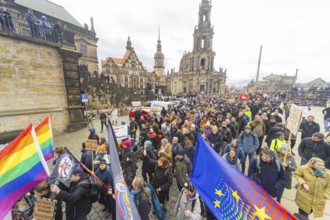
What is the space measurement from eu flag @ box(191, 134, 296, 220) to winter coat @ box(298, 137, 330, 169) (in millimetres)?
3490

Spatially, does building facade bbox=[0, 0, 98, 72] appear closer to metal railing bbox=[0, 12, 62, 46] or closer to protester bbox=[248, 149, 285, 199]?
metal railing bbox=[0, 12, 62, 46]

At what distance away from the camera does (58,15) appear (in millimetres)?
27266

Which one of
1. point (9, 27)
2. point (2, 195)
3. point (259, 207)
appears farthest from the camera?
point (9, 27)

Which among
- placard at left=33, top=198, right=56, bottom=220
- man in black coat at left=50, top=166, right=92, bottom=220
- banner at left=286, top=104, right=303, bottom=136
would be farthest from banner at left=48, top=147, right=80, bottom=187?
banner at left=286, top=104, right=303, bottom=136

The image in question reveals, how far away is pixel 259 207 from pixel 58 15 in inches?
1496

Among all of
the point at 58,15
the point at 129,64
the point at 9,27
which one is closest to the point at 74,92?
the point at 9,27

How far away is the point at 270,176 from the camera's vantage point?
3207 millimetres

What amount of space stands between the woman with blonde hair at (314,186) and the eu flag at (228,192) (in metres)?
1.69

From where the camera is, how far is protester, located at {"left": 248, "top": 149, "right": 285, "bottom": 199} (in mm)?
3135

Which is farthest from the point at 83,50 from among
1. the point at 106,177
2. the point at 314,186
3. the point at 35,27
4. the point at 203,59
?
the point at 203,59

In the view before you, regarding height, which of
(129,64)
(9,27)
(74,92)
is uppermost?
(129,64)

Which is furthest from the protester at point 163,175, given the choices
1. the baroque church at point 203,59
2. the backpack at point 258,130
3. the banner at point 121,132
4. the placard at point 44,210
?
the baroque church at point 203,59

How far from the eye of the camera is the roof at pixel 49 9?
934 inches

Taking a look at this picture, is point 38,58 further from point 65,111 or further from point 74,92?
point 65,111
